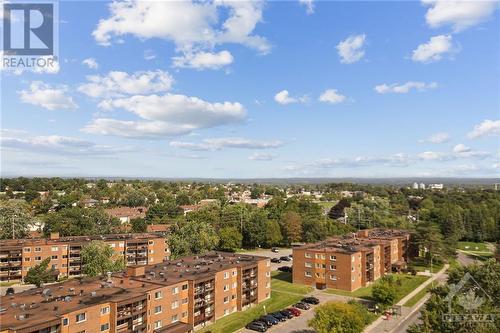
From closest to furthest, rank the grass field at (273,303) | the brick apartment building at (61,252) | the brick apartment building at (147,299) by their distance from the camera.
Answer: the brick apartment building at (147,299) → the grass field at (273,303) → the brick apartment building at (61,252)

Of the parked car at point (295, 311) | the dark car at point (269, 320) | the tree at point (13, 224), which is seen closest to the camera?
the dark car at point (269, 320)

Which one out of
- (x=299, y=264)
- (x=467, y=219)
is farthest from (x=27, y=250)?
(x=467, y=219)

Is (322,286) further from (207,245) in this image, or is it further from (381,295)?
(207,245)

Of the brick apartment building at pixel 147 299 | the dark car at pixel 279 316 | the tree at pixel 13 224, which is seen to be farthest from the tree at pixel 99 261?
the tree at pixel 13 224

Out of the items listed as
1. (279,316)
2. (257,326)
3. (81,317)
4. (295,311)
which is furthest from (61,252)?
(295,311)

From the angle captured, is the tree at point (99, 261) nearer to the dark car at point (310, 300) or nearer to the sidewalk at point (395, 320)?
the dark car at point (310, 300)

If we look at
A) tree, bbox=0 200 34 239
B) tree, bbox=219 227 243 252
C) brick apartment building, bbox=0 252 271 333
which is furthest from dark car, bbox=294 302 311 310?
tree, bbox=0 200 34 239

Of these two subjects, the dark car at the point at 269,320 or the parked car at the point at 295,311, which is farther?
the parked car at the point at 295,311

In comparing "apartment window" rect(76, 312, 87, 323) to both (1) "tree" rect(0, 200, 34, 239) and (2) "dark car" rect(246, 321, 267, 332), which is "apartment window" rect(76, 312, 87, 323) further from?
(1) "tree" rect(0, 200, 34, 239)
